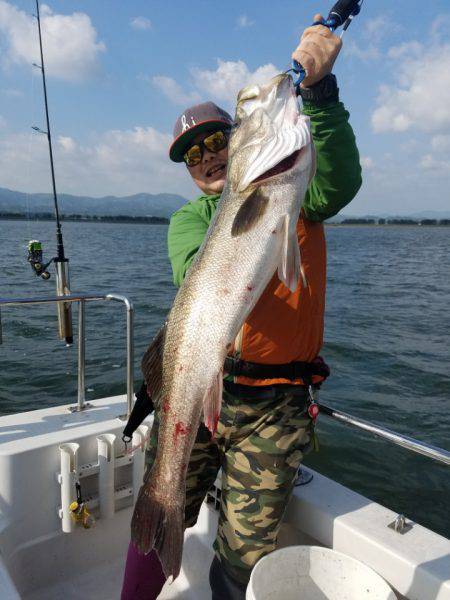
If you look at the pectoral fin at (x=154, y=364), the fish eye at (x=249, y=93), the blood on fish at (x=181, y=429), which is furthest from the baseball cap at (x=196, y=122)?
the blood on fish at (x=181, y=429)

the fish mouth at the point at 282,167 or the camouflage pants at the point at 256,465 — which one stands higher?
the fish mouth at the point at 282,167

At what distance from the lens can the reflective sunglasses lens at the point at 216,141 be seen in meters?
3.24

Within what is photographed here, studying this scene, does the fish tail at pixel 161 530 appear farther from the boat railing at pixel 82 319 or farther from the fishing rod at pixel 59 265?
the fishing rod at pixel 59 265

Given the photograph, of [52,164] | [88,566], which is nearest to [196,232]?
[88,566]

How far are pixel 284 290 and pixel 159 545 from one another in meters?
1.57

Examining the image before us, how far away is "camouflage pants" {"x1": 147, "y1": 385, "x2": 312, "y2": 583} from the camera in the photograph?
2.79 metres

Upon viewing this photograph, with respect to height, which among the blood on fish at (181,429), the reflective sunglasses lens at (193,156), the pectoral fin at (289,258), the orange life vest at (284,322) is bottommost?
the blood on fish at (181,429)

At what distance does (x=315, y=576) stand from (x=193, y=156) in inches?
110

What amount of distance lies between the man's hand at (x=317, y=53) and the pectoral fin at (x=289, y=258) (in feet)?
2.58

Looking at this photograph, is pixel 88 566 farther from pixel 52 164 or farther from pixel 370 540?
pixel 52 164

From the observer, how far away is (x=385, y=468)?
26.3 ft

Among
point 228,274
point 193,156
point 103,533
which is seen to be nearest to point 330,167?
point 228,274

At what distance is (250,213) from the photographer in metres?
2.41

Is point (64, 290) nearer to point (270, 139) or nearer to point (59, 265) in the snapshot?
point (59, 265)
